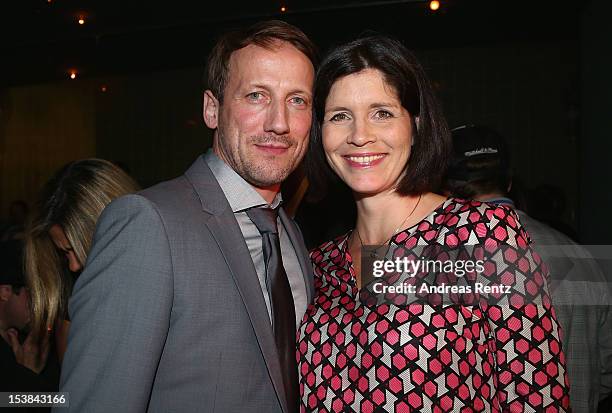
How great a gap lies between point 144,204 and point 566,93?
15.9ft

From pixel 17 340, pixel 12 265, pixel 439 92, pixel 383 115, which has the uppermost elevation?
pixel 439 92

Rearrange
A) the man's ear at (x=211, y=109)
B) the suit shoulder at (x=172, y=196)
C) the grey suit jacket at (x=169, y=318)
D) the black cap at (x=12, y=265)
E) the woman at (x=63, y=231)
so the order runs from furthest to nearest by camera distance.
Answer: the black cap at (x=12, y=265) → the woman at (x=63, y=231) → the man's ear at (x=211, y=109) → the suit shoulder at (x=172, y=196) → the grey suit jacket at (x=169, y=318)

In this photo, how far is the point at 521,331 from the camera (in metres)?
1.39

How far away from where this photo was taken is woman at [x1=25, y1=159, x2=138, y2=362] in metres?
2.16

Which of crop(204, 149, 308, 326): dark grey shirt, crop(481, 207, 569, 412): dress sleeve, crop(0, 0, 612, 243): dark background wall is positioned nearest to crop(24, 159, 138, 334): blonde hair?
crop(204, 149, 308, 326): dark grey shirt

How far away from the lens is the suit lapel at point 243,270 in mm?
1382

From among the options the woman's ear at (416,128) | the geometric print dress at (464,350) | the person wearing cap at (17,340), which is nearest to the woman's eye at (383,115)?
the woman's ear at (416,128)

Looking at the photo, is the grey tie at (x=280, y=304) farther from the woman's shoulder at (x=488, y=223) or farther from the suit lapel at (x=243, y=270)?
the woman's shoulder at (x=488, y=223)

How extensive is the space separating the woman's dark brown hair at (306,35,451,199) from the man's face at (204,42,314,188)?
74 millimetres

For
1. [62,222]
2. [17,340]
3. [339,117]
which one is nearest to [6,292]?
[17,340]

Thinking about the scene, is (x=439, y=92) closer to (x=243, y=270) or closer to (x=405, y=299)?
(x=405, y=299)

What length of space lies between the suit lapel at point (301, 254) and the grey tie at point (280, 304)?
19 cm

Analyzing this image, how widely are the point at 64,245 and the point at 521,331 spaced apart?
1.68m

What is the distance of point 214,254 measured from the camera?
1405 mm
